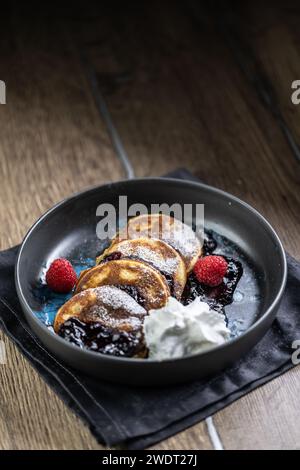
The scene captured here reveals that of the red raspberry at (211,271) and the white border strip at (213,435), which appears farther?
the red raspberry at (211,271)

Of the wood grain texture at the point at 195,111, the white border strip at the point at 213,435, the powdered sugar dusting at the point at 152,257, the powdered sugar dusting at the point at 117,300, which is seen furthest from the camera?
the wood grain texture at the point at 195,111

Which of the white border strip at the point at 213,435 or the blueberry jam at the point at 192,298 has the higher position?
the blueberry jam at the point at 192,298

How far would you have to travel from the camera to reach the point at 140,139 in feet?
8.16

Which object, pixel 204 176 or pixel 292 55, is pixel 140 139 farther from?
pixel 292 55

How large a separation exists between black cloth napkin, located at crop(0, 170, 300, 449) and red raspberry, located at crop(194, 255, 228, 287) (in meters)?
0.18

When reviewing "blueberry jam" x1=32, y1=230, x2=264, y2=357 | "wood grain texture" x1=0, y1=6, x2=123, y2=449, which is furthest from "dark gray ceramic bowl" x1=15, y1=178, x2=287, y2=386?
"wood grain texture" x1=0, y1=6, x2=123, y2=449

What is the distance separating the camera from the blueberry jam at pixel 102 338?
1574 mm

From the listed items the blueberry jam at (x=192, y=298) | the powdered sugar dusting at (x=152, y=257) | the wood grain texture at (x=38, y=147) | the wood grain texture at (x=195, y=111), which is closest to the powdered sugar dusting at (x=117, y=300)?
the blueberry jam at (x=192, y=298)

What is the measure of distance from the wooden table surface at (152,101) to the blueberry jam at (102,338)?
0.73 feet

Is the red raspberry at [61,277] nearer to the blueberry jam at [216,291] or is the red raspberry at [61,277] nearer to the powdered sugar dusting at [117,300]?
the powdered sugar dusting at [117,300]

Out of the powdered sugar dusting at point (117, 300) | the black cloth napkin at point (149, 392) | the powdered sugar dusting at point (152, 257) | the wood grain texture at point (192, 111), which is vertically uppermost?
the wood grain texture at point (192, 111)

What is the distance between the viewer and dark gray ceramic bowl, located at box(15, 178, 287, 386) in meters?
1.54

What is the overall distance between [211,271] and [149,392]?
37 centimetres

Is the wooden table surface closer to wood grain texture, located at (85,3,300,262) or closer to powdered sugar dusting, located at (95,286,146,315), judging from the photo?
wood grain texture, located at (85,3,300,262)
